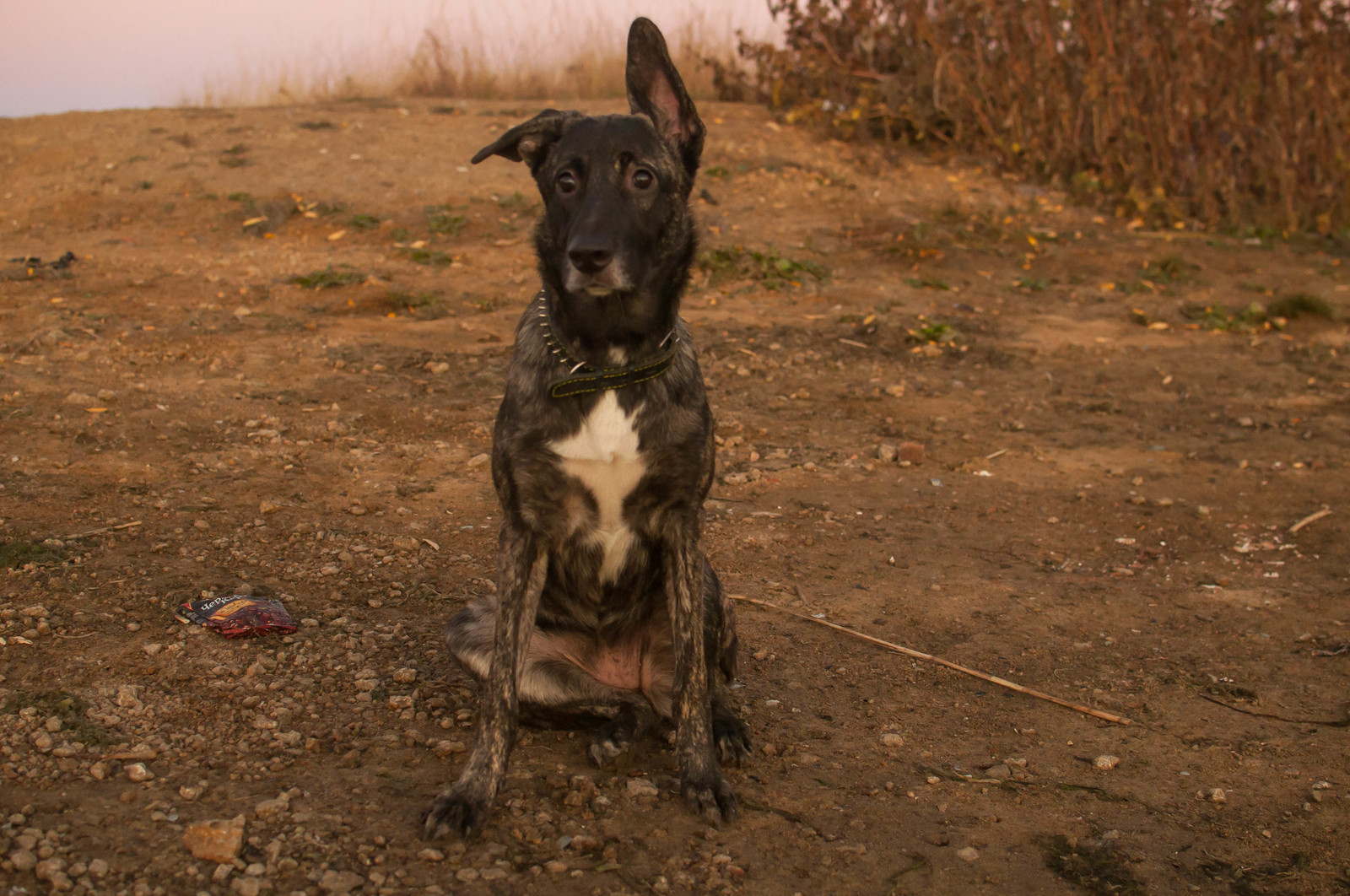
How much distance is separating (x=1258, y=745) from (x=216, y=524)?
398 cm

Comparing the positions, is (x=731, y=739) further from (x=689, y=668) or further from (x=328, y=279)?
(x=328, y=279)

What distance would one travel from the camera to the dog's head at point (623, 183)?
291cm

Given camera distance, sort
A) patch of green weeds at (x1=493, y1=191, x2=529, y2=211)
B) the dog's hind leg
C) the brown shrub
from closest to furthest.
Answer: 1. the dog's hind leg
2. patch of green weeds at (x1=493, y1=191, x2=529, y2=211)
3. the brown shrub

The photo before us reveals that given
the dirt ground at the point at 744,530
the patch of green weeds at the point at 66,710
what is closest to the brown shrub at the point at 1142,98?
the dirt ground at the point at 744,530

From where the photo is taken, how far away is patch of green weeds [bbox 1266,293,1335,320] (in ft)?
27.7

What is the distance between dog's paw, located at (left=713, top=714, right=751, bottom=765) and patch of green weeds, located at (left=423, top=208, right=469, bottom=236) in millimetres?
6476

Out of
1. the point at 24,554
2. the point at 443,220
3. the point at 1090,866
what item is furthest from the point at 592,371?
the point at 443,220

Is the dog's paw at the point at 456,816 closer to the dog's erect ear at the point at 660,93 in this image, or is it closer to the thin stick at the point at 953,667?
the thin stick at the point at 953,667

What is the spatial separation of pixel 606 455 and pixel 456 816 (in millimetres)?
1040

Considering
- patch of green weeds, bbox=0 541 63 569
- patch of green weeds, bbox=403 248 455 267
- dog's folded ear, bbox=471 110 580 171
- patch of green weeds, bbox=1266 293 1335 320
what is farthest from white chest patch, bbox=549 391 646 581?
patch of green weeds, bbox=1266 293 1335 320

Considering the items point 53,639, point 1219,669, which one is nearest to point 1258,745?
point 1219,669

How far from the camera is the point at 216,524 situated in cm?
445

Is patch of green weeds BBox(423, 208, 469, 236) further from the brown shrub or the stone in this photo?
the stone

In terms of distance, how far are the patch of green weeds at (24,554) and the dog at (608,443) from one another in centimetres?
170
